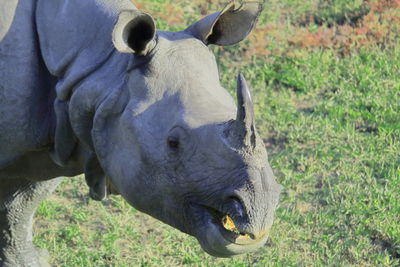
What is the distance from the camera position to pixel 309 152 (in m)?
6.50

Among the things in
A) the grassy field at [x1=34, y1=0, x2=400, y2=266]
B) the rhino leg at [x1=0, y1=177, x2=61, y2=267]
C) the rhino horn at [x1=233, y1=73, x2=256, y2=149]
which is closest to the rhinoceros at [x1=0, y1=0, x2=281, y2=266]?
the rhino horn at [x1=233, y1=73, x2=256, y2=149]

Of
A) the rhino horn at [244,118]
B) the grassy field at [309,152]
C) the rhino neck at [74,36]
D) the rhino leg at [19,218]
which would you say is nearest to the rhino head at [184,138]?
the rhino horn at [244,118]

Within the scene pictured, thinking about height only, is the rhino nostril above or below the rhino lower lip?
above

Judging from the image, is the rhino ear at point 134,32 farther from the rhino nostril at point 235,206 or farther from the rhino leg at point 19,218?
the rhino leg at point 19,218

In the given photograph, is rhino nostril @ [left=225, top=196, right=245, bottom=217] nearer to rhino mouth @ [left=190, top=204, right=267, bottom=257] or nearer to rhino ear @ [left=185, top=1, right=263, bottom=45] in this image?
rhino mouth @ [left=190, top=204, right=267, bottom=257]

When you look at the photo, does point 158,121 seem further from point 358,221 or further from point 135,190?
point 358,221

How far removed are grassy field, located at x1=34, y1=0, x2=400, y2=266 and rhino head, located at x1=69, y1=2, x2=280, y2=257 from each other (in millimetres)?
1086

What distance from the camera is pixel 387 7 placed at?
8.65m

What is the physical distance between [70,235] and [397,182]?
2162 millimetres

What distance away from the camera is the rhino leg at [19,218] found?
4.66 meters

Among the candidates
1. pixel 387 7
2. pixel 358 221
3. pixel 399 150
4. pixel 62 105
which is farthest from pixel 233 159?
pixel 387 7

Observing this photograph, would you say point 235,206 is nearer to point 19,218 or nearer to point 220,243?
point 220,243

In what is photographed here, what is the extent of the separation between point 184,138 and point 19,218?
176 centimetres

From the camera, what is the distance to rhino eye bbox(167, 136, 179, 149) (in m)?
3.42
